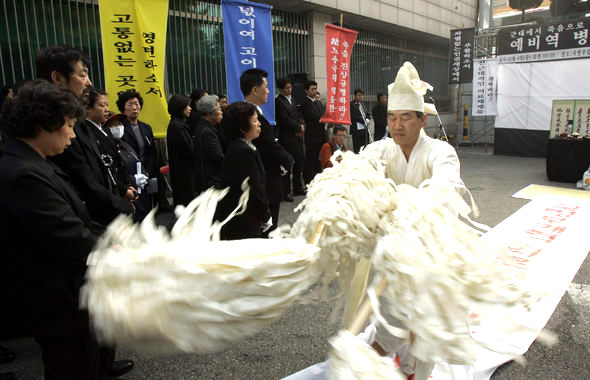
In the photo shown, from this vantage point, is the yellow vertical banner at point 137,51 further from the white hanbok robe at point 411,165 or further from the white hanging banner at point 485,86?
the white hanging banner at point 485,86

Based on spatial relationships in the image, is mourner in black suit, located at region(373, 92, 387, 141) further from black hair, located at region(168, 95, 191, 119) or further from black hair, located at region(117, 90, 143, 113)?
black hair, located at region(117, 90, 143, 113)

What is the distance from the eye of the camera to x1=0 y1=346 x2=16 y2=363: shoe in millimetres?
Answer: 2705

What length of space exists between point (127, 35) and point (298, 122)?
9.75 ft

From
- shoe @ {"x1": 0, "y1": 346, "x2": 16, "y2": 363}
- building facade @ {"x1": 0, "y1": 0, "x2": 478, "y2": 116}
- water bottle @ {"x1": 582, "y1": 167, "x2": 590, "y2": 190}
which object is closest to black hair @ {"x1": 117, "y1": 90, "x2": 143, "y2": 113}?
building facade @ {"x1": 0, "y1": 0, "x2": 478, "y2": 116}

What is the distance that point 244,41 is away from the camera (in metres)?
5.95

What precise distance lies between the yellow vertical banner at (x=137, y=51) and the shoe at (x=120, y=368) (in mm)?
3291

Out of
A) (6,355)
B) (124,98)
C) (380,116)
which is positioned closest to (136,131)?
(124,98)

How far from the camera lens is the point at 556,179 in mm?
8500

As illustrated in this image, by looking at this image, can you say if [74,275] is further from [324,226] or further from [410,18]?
[410,18]

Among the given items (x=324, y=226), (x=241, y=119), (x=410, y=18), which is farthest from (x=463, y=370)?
(x=410, y=18)

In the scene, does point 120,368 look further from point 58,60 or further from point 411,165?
point 411,165

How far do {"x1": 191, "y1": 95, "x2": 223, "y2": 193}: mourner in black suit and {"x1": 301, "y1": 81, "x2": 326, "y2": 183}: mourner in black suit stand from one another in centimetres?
347

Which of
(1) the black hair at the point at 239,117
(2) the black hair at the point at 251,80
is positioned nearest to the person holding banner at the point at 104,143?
(1) the black hair at the point at 239,117

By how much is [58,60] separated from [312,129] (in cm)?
575
